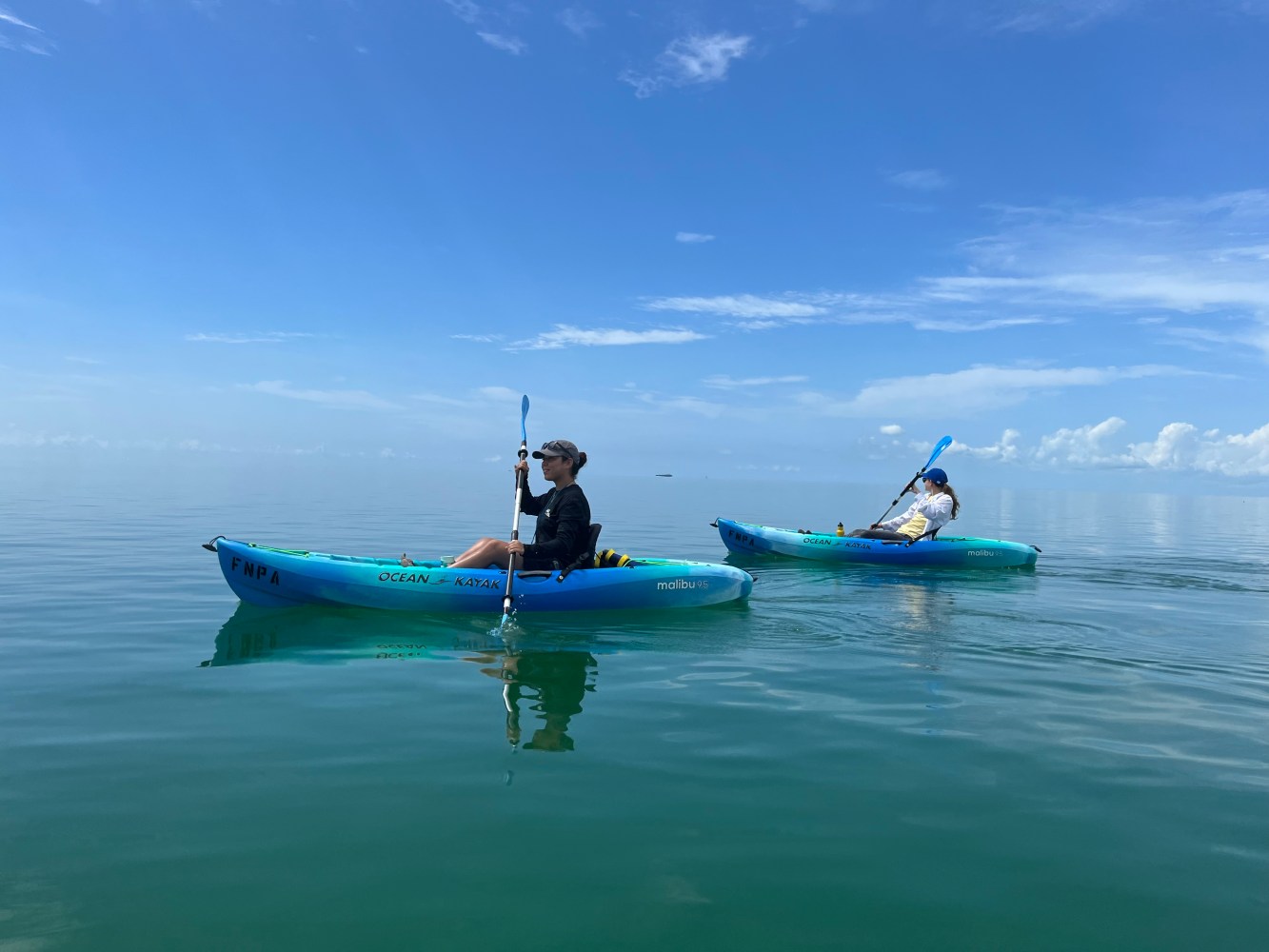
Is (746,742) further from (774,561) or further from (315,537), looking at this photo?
(315,537)

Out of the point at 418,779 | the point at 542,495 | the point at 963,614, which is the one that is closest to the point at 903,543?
the point at 963,614

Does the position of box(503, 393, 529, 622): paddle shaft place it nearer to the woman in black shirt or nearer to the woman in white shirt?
the woman in black shirt

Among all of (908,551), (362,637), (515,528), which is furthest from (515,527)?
(908,551)

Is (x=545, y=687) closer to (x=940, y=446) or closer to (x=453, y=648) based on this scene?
(x=453, y=648)

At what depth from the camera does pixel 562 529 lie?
11078mm

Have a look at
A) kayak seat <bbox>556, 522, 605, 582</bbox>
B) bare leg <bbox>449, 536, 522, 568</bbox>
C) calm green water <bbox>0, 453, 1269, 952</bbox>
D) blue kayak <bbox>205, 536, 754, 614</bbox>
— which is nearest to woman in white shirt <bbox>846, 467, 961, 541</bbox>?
calm green water <bbox>0, 453, 1269, 952</bbox>

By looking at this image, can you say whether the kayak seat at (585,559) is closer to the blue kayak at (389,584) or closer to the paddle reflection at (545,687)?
the blue kayak at (389,584)

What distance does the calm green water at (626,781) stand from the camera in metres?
3.75

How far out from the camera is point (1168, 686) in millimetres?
7863

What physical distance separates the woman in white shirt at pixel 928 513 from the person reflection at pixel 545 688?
11.1 m

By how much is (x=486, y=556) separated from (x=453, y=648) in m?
2.28

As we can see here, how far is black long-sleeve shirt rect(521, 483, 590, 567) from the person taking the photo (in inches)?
431

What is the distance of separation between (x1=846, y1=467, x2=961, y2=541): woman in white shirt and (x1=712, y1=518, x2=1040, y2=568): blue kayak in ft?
0.74

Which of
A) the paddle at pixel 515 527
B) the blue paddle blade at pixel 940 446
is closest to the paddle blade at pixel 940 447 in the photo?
the blue paddle blade at pixel 940 446
